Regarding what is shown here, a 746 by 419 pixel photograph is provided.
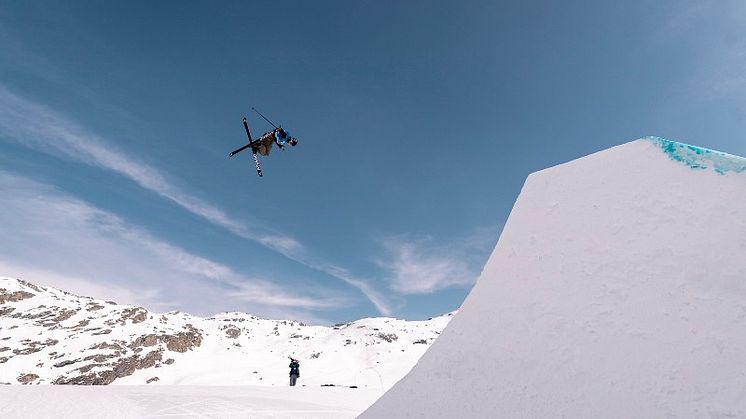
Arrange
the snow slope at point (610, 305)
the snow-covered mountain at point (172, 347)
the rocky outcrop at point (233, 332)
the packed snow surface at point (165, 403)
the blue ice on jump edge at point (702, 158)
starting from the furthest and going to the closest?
the rocky outcrop at point (233, 332)
the snow-covered mountain at point (172, 347)
the packed snow surface at point (165, 403)
the blue ice on jump edge at point (702, 158)
the snow slope at point (610, 305)

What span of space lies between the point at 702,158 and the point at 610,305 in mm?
2146

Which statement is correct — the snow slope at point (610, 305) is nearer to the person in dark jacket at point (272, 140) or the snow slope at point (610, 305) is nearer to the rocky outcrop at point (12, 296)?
the person in dark jacket at point (272, 140)

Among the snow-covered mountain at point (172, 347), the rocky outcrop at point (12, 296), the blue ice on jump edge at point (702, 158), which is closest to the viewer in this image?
the blue ice on jump edge at point (702, 158)

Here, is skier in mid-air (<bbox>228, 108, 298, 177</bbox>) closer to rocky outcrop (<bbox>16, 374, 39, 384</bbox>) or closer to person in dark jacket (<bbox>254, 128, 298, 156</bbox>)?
person in dark jacket (<bbox>254, 128, 298, 156</bbox>)

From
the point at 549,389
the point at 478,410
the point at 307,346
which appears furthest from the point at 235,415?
the point at 307,346

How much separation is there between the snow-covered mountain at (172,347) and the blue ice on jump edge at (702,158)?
→ 4025cm

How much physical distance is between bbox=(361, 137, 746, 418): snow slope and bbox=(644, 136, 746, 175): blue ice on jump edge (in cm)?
1

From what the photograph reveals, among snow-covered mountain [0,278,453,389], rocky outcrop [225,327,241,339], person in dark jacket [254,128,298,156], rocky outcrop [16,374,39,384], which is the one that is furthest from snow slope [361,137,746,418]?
rocky outcrop [225,327,241,339]

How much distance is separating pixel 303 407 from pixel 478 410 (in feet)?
26.7

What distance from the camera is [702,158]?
179 inches

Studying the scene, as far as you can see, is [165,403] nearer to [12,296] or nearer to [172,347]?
[172,347]

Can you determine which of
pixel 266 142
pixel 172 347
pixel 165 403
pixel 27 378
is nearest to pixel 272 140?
pixel 266 142

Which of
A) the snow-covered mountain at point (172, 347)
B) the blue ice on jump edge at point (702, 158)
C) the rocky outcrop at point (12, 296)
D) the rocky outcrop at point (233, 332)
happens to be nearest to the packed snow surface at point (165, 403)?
the blue ice on jump edge at point (702, 158)

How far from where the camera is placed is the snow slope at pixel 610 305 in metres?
3.77
